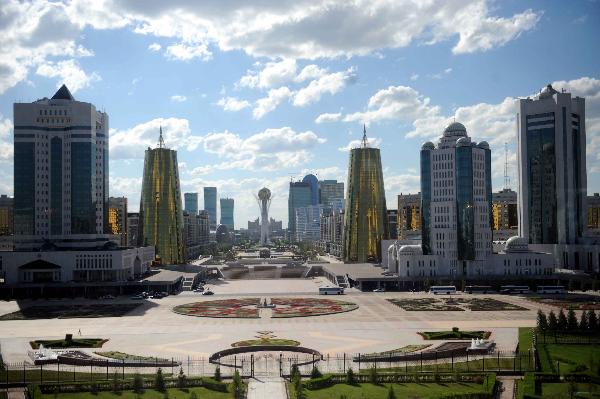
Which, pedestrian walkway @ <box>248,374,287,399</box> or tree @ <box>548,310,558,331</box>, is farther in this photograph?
tree @ <box>548,310,558,331</box>

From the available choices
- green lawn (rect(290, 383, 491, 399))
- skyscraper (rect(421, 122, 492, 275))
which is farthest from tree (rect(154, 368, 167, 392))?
skyscraper (rect(421, 122, 492, 275))

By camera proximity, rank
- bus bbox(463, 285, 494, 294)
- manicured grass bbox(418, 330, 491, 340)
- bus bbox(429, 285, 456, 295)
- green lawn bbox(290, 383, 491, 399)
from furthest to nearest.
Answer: bus bbox(463, 285, 494, 294) < bus bbox(429, 285, 456, 295) < manicured grass bbox(418, 330, 491, 340) < green lawn bbox(290, 383, 491, 399)

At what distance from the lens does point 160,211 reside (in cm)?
19100

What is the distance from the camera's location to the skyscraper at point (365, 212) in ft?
632

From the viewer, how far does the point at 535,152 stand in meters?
170

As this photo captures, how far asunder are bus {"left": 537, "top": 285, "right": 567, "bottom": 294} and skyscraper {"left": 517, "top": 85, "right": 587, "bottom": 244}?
33.6 meters

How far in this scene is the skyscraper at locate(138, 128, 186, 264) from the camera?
190250 millimetres

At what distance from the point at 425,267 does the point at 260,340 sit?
75.2 m

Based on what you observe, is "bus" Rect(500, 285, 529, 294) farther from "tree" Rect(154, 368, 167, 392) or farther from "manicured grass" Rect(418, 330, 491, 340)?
"tree" Rect(154, 368, 167, 392)

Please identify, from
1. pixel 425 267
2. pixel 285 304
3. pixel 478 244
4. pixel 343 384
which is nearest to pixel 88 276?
pixel 285 304

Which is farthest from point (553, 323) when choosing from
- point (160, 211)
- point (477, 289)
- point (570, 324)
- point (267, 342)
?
point (160, 211)

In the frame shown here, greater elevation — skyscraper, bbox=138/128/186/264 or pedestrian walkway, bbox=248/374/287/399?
skyscraper, bbox=138/128/186/264

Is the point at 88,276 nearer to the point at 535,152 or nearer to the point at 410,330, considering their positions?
the point at 410,330

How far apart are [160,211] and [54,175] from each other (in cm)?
4258
